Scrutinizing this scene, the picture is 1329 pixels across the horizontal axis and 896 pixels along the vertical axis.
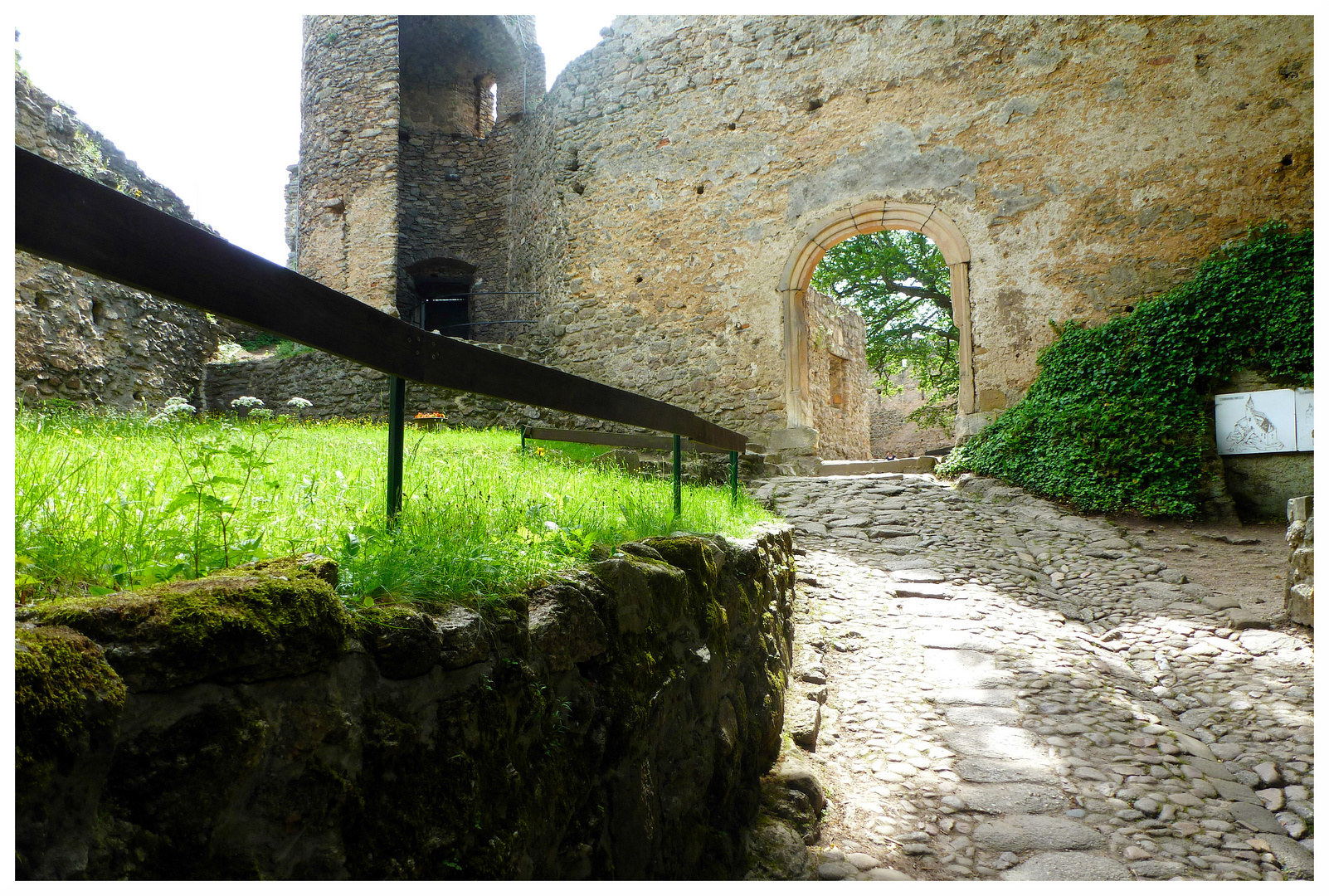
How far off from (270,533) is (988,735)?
9.61 feet

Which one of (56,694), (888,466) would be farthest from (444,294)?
(56,694)

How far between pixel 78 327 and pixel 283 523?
6523 millimetres

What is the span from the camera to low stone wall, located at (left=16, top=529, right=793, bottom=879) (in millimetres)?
843

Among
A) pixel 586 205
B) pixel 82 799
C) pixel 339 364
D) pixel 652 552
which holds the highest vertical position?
pixel 586 205

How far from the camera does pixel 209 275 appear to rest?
1119mm

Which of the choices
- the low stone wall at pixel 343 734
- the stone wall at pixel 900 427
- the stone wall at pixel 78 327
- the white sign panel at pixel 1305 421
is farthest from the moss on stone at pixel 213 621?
the stone wall at pixel 900 427

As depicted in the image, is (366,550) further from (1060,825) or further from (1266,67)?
(1266,67)

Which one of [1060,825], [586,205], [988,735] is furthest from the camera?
[586,205]

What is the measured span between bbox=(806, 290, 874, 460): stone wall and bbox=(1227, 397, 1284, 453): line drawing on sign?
5.71 meters

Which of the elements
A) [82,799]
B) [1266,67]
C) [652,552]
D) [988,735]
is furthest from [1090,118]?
[82,799]

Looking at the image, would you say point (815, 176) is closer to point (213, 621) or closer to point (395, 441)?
point (395, 441)

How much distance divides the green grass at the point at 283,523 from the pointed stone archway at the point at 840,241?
7401mm

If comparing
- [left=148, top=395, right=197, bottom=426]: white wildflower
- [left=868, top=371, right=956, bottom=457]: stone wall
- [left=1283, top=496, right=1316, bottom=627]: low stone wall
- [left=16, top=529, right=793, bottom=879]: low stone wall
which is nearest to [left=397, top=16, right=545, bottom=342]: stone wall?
[left=148, top=395, right=197, bottom=426]: white wildflower

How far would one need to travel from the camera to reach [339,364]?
10.8m
